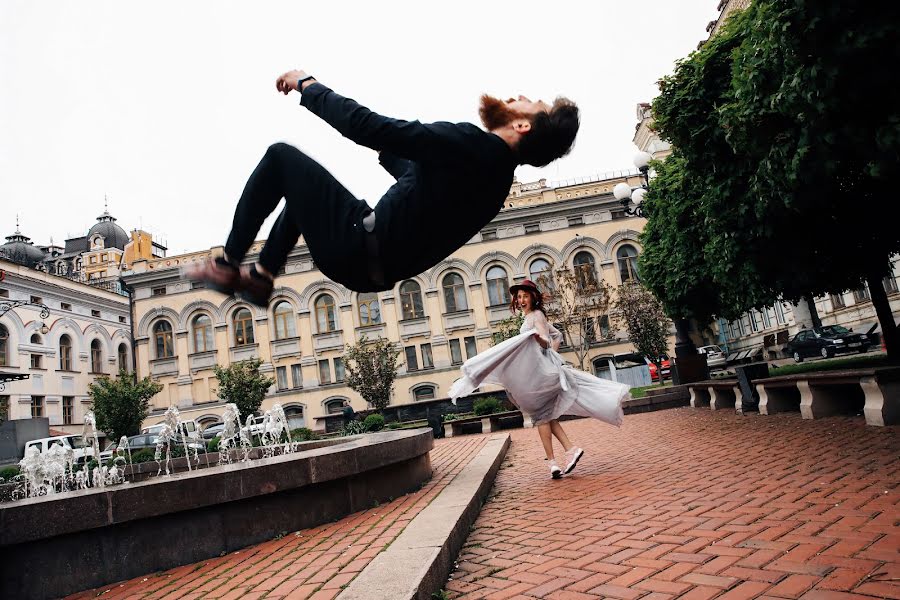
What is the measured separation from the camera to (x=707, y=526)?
423 cm

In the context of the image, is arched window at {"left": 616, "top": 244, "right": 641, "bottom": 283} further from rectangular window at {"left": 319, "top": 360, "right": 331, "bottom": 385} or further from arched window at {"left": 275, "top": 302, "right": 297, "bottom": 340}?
arched window at {"left": 275, "top": 302, "right": 297, "bottom": 340}

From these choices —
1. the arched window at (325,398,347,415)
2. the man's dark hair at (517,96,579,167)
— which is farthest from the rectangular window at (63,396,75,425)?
the man's dark hair at (517,96,579,167)

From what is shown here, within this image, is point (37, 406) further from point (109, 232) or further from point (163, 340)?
point (109, 232)

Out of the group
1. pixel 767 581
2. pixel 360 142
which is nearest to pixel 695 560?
pixel 767 581

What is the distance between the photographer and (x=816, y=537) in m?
3.69

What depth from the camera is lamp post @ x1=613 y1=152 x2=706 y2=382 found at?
48.2ft

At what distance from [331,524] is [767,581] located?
12.1ft

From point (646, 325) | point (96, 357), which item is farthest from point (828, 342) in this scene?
point (96, 357)

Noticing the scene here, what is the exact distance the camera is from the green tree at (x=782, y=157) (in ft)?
19.7

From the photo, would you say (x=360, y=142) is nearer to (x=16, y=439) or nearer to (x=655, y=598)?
(x=655, y=598)

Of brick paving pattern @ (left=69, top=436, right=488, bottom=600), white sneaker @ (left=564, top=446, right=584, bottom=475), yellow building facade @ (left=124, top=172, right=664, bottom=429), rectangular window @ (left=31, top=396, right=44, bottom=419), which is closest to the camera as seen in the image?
brick paving pattern @ (left=69, top=436, right=488, bottom=600)

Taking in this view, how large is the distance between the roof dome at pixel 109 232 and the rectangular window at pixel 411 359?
50.5 meters

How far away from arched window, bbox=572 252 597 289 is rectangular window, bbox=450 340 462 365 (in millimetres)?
8604

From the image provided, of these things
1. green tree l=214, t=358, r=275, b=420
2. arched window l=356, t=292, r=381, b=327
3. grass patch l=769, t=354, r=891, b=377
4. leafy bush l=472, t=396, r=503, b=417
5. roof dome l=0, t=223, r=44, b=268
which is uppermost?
roof dome l=0, t=223, r=44, b=268
